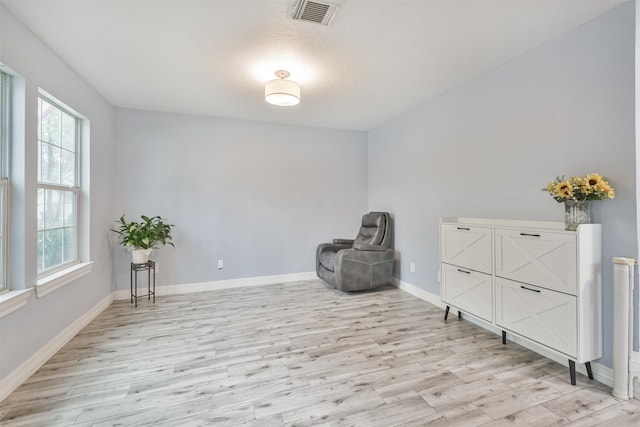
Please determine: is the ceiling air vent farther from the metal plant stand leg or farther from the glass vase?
the metal plant stand leg

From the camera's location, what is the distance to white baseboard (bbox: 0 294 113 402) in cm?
179

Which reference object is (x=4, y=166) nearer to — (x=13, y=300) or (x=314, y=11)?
(x=13, y=300)

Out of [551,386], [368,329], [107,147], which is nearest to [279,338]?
[368,329]

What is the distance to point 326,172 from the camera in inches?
186

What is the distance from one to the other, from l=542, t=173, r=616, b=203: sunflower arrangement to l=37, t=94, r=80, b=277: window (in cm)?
389

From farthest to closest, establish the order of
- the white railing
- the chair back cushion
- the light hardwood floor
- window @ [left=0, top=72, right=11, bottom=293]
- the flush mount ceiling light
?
the chair back cushion < the flush mount ceiling light < window @ [left=0, top=72, right=11, bottom=293] < the white railing < the light hardwood floor

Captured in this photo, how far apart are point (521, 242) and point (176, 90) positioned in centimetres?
361

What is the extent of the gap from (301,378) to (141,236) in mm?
2582

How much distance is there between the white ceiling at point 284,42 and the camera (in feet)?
6.13

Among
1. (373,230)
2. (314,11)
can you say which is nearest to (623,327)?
(314,11)

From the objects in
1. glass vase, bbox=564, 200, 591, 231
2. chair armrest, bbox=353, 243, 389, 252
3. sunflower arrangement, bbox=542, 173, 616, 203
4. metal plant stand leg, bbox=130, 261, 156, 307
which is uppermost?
sunflower arrangement, bbox=542, 173, 616, 203

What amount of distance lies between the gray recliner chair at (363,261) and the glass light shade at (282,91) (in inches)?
80.0

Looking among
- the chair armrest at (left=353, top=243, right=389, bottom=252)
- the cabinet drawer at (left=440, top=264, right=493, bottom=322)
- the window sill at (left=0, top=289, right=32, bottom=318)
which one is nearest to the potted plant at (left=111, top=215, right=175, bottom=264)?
the window sill at (left=0, top=289, right=32, bottom=318)

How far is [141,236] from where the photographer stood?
133 inches
